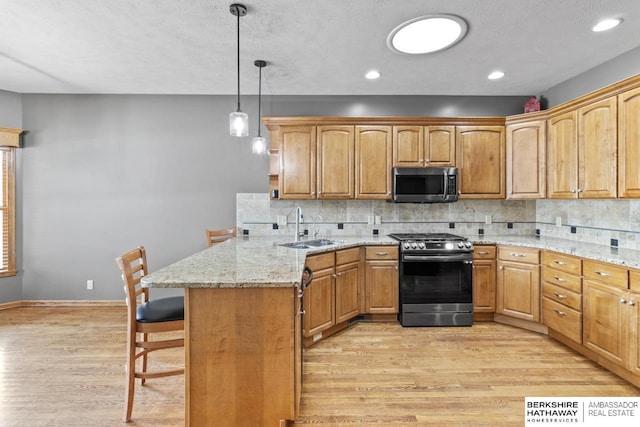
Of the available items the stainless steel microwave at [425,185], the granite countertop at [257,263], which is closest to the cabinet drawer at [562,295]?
the granite countertop at [257,263]

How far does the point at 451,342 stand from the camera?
Answer: 3.09 metres

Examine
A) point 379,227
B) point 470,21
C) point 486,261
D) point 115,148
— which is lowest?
point 486,261

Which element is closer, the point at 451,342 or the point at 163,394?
the point at 163,394

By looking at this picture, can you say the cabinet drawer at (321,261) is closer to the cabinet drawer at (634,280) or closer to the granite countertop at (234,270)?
the granite countertop at (234,270)

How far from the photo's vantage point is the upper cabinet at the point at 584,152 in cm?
278

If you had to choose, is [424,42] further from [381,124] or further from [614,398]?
[614,398]

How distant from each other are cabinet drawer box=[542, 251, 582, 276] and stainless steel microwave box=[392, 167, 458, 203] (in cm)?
109

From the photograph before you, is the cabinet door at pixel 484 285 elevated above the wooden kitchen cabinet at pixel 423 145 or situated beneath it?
situated beneath

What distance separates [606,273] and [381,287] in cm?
190

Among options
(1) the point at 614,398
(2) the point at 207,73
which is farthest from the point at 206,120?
(1) the point at 614,398

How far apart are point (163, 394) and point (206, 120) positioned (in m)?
3.10

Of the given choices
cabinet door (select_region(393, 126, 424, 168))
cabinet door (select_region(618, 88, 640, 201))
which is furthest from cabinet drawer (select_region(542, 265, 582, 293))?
cabinet door (select_region(393, 126, 424, 168))

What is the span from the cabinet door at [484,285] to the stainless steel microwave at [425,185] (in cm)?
82

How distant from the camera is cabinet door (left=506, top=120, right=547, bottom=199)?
3559mm
